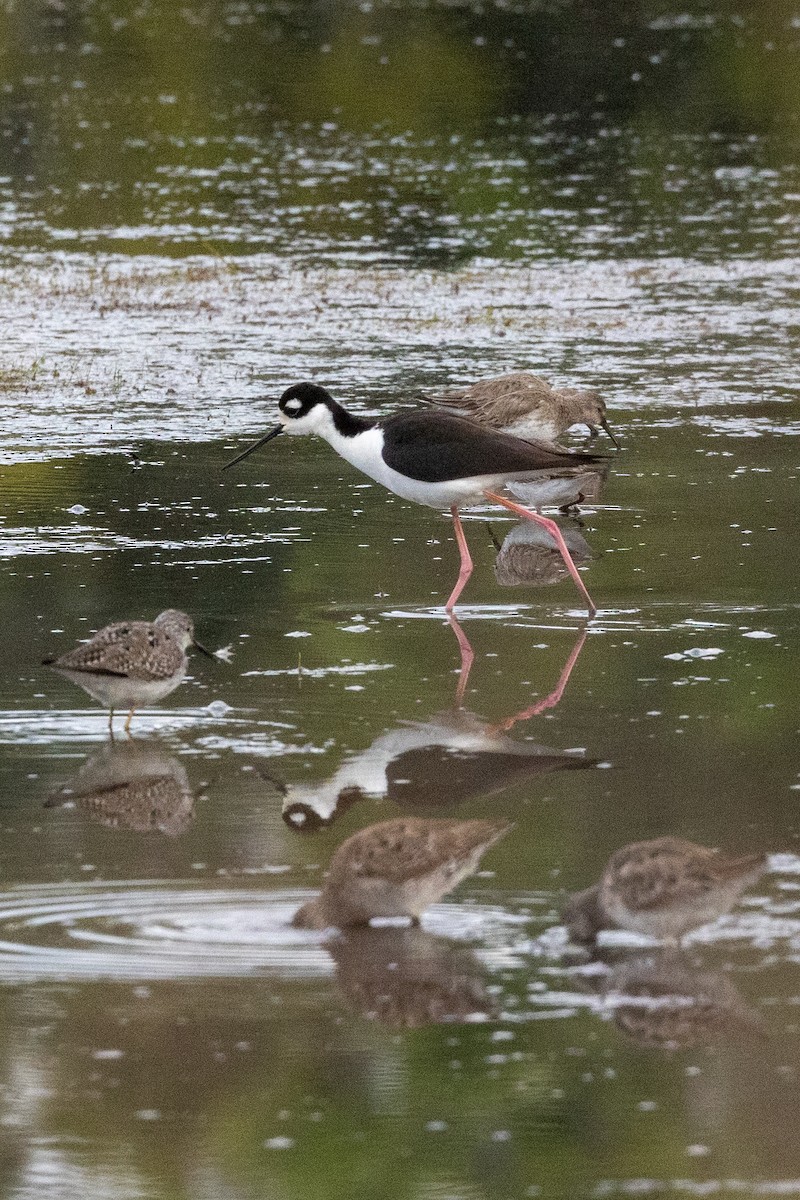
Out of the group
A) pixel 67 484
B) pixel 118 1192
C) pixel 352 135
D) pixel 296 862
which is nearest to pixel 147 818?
pixel 296 862

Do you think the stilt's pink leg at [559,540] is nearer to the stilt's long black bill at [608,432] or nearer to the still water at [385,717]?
the still water at [385,717]

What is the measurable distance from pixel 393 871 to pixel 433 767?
1.76 m

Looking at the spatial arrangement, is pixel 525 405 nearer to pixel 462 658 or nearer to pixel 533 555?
pixel 533 555

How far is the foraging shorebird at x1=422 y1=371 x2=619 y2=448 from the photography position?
1372 centimetres

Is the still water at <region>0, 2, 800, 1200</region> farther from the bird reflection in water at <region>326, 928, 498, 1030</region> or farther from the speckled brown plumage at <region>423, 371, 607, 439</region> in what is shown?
the speckled brown plumage at <region>423, 371, 607, 439</region>

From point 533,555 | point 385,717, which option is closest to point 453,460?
point 533,555

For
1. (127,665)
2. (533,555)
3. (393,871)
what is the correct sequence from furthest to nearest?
1. (533,555)
2. (127,665)
3. (393,871)

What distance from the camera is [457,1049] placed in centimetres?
602

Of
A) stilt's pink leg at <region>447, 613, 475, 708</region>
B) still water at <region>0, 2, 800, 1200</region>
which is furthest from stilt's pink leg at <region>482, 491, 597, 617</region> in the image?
stilt's pink leg at <region>447, 613, 475, 708</region>

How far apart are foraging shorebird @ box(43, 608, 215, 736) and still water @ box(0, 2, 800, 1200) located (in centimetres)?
20

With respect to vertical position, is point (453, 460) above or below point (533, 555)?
above

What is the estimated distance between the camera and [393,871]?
6586 millimetres

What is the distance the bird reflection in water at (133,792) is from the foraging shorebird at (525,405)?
549 cm

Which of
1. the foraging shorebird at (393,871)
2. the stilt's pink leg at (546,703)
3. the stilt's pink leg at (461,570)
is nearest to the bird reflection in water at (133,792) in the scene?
the foraging shorebird at (393,871)
